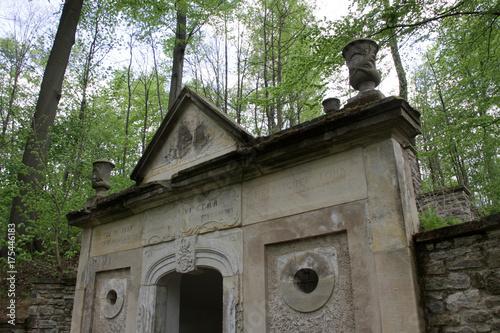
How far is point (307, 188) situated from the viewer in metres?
4.38

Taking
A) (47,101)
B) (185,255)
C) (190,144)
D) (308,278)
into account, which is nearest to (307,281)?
(308,278)

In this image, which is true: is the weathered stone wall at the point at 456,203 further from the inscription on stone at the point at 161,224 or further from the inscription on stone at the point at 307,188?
the inscription on stone at the point at 161,224

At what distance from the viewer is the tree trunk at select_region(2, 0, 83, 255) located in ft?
35.1

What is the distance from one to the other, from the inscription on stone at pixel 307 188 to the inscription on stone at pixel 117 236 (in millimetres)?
2409

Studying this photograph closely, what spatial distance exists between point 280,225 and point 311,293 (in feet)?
2.84

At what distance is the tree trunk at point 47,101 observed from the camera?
1071cm

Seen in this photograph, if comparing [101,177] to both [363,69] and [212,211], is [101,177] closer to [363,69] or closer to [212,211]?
[212,211]

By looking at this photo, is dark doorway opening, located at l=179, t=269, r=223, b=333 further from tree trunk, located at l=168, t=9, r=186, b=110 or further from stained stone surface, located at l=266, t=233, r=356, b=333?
tree trunk, located at l=168, t=9, r=186, b=110

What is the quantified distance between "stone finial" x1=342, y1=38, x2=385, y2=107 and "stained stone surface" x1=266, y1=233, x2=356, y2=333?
5.34ft

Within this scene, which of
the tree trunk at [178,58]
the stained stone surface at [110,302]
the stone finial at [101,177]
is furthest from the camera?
the tree trunk at [178,58]

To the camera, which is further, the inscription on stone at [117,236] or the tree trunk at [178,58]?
the tree trunk at [178,58]

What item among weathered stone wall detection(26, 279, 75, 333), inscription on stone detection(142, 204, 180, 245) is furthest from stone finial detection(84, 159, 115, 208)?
weathered stone wall detection(26, 279, 75, 333)

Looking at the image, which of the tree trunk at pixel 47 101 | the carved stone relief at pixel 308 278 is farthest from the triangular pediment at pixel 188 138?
the tree trunk at pixel 47 101

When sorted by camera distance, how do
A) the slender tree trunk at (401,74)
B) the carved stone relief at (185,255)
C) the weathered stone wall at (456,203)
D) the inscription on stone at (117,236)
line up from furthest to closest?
the slender tree trunk at (401,74), the weathered stone wall at (456,203), the inscription on stone at (117,236), the carved stone relief at (185,255)
